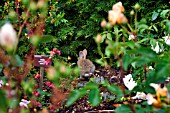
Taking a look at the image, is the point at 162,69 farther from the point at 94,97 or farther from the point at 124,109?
the point at 94,97

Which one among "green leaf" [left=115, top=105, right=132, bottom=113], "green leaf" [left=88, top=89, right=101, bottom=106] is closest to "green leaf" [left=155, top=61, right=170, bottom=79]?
"green leaf" [left=115, top=105, right=132, bottom=113]

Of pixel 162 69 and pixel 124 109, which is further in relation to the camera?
pixel 124 109

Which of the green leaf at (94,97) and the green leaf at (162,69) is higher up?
the green leaf at (94,97)

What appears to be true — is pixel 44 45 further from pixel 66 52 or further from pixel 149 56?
pixel 149 56

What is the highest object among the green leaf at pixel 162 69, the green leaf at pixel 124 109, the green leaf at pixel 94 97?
the green leaf at pixel 94 97

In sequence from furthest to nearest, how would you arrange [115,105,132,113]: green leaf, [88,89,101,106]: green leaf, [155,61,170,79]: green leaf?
1. [88,89,101,106]: green leaf
2. [115,105,132,113]: green leaf
3. [155,61,170,79]: green leaf

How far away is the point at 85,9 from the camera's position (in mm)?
3881

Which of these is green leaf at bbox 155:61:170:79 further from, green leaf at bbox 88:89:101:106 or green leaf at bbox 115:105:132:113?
green leaf at bbox 88:89:101:106

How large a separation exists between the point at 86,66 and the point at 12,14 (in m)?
1.92

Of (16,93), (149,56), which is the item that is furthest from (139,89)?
(16,93)

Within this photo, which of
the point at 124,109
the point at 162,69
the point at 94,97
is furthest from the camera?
the point at 94,97

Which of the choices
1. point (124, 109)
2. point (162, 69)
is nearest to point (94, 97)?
point (124, 109)

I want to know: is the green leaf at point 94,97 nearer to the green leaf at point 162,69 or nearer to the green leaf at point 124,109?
the green leaf at point 124,109

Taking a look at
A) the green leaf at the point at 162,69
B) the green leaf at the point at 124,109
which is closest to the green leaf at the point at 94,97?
the green leaf at the point at 124,109
